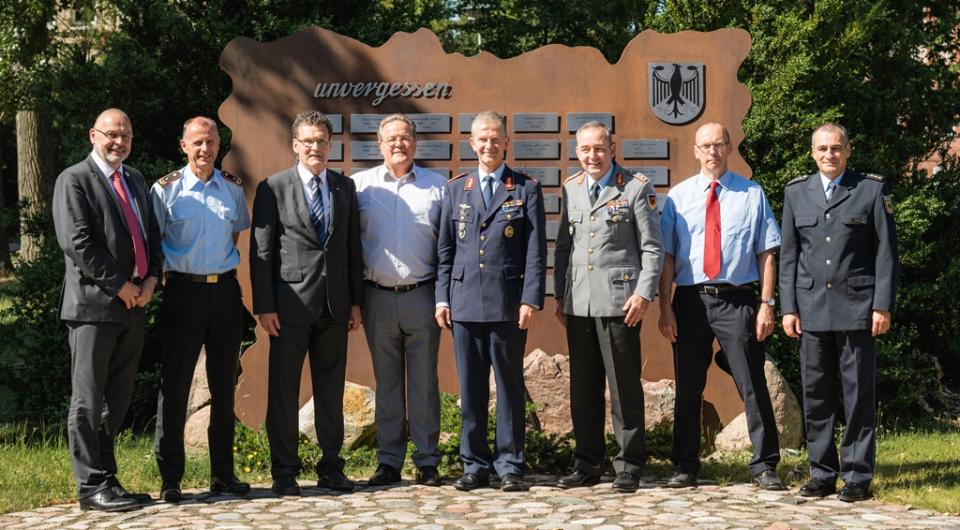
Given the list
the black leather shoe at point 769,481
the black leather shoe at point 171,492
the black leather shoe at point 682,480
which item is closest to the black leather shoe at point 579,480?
the black leather shoe at point 682,480

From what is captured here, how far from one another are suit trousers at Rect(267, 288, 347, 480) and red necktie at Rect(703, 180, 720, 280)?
6.29ft

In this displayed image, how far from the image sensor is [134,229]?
Answer: 549 centimetres

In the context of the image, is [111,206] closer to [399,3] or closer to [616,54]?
[399,3]

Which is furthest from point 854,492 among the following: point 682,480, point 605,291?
point 605,291

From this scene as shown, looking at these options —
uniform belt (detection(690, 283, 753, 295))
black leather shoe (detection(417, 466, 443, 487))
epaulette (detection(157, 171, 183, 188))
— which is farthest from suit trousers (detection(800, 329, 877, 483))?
epaulette (detection(157, 171, 183, 188))

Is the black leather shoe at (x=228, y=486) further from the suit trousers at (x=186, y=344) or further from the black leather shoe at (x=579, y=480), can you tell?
the black leather shoe at (x=579, y=480)

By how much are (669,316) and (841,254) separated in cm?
94

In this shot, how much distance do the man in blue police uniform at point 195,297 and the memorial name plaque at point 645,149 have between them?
3083mm

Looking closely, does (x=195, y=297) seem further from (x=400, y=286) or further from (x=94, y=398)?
(x=400, y=286)

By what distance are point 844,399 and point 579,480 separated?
1.42 m

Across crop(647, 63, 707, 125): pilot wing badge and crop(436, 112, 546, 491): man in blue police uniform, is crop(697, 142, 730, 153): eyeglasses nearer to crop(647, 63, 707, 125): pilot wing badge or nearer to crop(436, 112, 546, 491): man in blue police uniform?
crop(436, 112, 546, 491): man in blue police uniform

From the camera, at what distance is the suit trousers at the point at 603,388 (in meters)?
5.91

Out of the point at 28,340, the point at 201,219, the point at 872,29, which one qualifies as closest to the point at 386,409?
the point at 201,219

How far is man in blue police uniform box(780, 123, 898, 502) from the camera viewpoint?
5.66 meters
